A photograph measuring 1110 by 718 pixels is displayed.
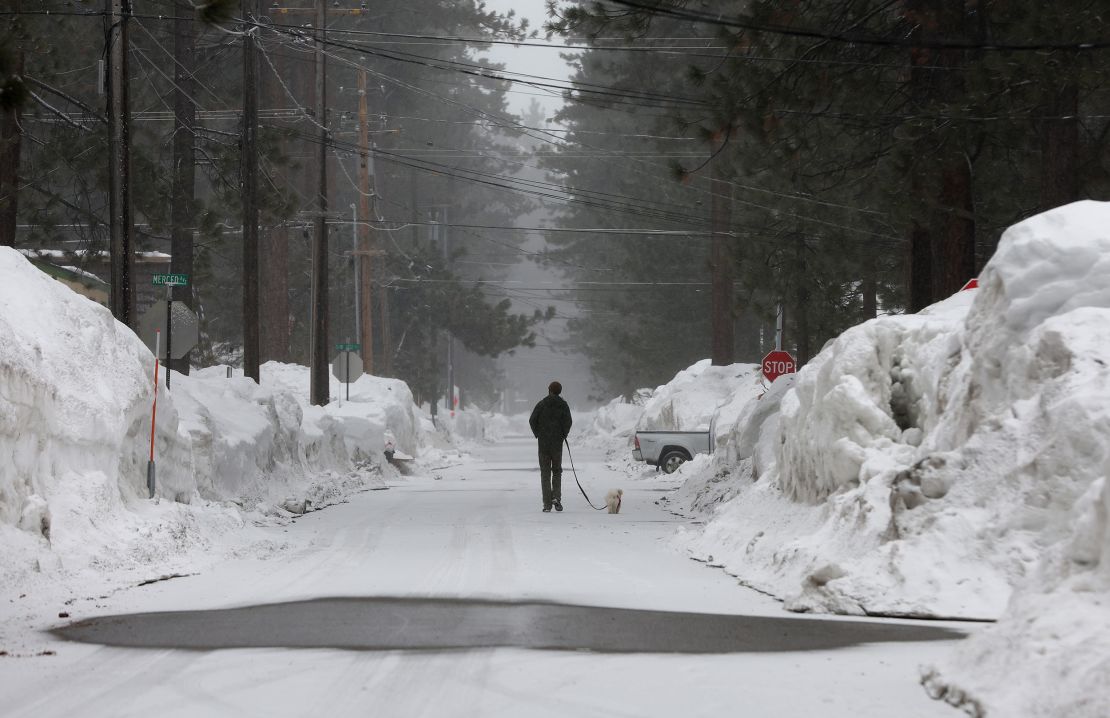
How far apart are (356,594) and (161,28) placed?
32.8 meters

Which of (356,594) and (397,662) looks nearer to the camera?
(397,662)

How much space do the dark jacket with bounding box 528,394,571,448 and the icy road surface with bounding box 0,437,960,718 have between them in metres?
6.75

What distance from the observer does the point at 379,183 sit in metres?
85.6

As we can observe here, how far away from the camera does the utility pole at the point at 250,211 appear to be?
2942 centimetres

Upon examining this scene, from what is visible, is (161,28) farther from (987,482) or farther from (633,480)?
(987,482)

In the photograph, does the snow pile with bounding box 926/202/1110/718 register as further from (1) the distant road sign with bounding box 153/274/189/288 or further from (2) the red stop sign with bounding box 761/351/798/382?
(2) the red stop sign with bounding box 761/351/798/382

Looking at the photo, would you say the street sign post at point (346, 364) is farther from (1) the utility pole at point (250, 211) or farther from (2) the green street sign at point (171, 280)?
(2) the green street sign at point (171, 280)

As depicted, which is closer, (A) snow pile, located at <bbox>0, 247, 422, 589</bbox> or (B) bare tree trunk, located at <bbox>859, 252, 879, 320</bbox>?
(A) snow pile, located at <bbox>0, 247, 422, 589</bbox>

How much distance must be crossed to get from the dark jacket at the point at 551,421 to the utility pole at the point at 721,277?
23.7m

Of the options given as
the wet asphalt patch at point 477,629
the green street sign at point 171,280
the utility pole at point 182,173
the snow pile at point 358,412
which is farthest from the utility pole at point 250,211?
the wet asphalt patch at point 477,629

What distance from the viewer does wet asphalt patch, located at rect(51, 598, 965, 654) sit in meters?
8.98

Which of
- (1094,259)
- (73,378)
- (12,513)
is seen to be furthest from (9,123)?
(1094,259)

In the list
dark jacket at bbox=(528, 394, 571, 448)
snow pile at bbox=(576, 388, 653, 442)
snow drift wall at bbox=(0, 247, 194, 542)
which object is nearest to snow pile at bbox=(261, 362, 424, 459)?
dark jacket at bbox=(528, 394, 571, 448)

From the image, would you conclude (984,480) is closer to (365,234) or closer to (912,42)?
(912,42)
